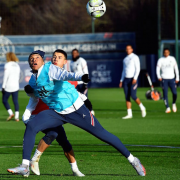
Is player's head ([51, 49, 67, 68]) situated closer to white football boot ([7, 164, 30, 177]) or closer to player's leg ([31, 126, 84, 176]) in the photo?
player's leg ([31, 126, 84, 176])

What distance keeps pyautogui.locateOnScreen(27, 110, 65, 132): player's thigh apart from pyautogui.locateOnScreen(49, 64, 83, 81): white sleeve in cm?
53

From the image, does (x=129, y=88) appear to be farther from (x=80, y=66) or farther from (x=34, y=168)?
(x=34, y=168)

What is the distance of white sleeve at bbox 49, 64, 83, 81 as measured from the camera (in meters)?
6.54

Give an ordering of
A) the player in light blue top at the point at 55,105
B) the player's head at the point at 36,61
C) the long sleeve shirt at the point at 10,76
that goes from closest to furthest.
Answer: the player in light blue top at the point at 55,105
the player's head at the point at 36,61
the long sleeve shirt at the point at 10,76

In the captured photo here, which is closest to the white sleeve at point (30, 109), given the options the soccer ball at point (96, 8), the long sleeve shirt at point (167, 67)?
the soccer ball at point (96, 8)

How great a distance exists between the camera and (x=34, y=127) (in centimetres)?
692

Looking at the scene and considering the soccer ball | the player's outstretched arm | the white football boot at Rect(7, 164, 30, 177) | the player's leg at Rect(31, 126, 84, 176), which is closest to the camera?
the player's outstretched arm

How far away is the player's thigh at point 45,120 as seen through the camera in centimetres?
695

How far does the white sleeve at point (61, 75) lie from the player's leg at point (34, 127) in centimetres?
54

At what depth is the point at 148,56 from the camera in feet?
124

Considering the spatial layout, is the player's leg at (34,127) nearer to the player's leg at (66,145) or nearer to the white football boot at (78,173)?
the player's leg at (66,145)

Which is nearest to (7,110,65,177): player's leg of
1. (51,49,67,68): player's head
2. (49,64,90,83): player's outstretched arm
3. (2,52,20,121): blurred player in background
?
(49,64,90,83): player's outstretched arm

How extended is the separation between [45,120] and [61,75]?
0.69 metres

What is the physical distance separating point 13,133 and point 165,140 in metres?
3.95
